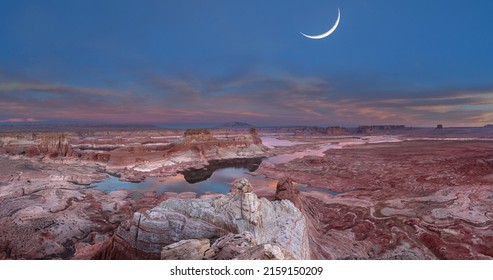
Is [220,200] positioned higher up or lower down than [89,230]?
higher up

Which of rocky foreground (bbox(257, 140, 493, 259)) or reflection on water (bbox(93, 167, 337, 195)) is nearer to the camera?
rocky foreground (bbox(257, 140, 493, 259))

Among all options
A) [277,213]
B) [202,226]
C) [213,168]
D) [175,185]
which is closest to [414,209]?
[277,213]

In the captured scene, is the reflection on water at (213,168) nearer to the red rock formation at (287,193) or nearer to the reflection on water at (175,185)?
the reflection on water at (175,185)

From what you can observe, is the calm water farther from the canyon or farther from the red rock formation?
the red rock formation

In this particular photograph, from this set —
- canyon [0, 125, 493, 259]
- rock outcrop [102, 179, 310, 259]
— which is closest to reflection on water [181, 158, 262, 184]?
canyon [0, 125, 493, 259]

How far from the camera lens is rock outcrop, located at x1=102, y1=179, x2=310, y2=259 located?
17.1 ft

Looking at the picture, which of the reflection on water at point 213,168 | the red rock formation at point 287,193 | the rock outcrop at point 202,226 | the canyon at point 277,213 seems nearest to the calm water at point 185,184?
the reflection on water at point 213,168

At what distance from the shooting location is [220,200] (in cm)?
609

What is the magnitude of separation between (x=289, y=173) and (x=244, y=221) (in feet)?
37.7

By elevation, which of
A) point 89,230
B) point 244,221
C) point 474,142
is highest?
point 474,142

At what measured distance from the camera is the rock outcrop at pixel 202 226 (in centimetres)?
522

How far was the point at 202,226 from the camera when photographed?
5.45 meters
